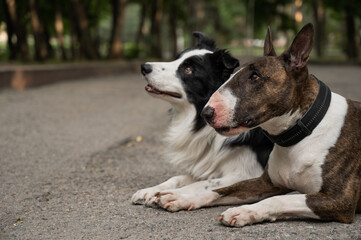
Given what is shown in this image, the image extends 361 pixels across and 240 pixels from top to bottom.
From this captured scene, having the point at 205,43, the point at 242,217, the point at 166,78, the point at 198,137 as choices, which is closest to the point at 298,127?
the point at 242,217

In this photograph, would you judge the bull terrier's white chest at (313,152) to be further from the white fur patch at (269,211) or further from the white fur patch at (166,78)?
the white fur patch at (166,78)

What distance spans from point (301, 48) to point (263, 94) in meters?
0.39

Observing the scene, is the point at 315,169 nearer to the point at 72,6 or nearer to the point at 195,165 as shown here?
the point at 195,165

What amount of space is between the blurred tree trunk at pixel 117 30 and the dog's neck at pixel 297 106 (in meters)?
17.1

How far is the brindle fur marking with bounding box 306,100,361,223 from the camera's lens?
312 cm

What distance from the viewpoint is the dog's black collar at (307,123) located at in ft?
10.4

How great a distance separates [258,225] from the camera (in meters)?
3.21

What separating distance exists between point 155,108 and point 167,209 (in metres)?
6.42

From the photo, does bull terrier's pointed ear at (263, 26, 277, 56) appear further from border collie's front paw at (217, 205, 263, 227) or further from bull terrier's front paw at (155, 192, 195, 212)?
bull terrier's front paw at (155, 192, 195, 212)

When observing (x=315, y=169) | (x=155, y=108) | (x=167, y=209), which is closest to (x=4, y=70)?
(x=155, y=108)

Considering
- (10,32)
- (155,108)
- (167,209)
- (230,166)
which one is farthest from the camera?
(10,32)

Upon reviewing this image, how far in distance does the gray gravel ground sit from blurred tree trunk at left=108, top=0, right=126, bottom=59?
1023 cm

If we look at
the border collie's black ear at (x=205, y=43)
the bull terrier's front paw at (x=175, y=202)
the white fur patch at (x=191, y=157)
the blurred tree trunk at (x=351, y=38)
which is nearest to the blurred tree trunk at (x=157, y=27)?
the blurred tree trunk at (x=351, y=38)

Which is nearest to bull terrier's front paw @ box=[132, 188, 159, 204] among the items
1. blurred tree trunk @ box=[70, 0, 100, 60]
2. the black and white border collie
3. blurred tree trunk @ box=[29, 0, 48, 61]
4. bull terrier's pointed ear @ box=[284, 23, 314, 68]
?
the black and white border collie
